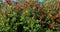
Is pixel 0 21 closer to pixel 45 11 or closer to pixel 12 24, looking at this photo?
pixel 12 24

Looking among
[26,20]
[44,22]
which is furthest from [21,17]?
[44,22]

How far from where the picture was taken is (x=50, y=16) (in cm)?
1084

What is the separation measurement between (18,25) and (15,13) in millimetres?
514

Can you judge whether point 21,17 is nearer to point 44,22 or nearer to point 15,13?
point 15,13

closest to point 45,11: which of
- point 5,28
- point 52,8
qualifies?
point 52,8

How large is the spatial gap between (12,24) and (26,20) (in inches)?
23.9

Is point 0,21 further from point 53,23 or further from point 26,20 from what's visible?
point 53,23

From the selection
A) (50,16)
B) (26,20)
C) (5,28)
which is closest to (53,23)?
(50,16)

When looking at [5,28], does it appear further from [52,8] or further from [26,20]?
[52,8]

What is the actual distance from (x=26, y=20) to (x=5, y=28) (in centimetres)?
92

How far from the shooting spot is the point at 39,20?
10.7 metres

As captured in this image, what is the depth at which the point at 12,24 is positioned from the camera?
10.8 meters

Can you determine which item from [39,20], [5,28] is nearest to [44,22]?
[39,20]

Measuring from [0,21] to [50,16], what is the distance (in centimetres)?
207
